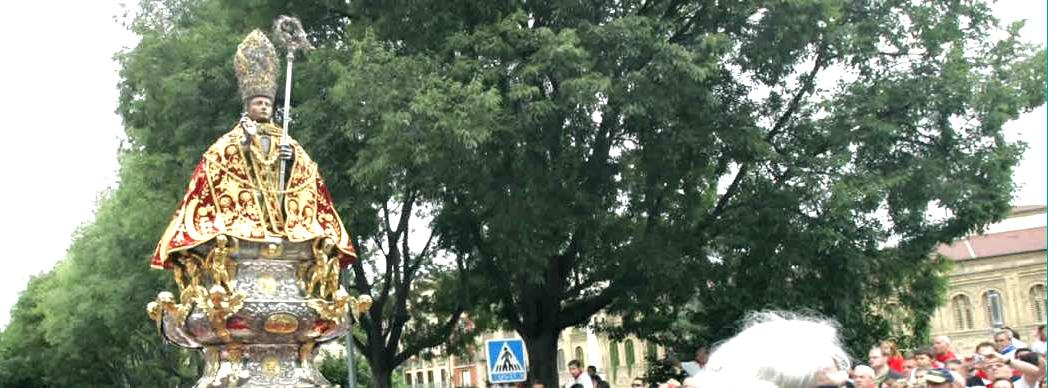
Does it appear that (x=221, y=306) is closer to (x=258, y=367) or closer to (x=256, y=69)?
(x=258, y=367)

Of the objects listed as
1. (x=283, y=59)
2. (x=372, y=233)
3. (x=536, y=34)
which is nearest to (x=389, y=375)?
(x=372, y=233)

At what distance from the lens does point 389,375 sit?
26.0 metres

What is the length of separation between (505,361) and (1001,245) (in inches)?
1876

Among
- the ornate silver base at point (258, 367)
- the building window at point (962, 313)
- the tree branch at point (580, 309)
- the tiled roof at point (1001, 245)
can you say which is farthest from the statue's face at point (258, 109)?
the building window at point (962, 313)

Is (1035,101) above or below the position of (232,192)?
above

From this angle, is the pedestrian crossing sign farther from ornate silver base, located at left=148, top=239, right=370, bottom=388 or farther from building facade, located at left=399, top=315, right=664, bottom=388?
building facade, located at left=399, top=315, right=664, bottom=388

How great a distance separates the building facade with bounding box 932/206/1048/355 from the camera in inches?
2117

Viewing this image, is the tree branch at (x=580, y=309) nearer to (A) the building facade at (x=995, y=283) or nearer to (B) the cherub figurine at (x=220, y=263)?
(B) the cherub figurine at (x=220, y=263)

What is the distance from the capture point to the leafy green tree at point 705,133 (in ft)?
54.1

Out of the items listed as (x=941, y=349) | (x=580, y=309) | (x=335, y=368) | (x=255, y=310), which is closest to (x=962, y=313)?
(x=335, y=368)

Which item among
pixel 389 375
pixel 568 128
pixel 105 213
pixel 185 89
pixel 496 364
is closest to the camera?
pixel 496 364

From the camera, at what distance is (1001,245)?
55312 mm

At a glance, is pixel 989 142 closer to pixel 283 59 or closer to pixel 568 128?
pixel 568 128

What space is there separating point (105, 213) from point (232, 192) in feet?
75.7
